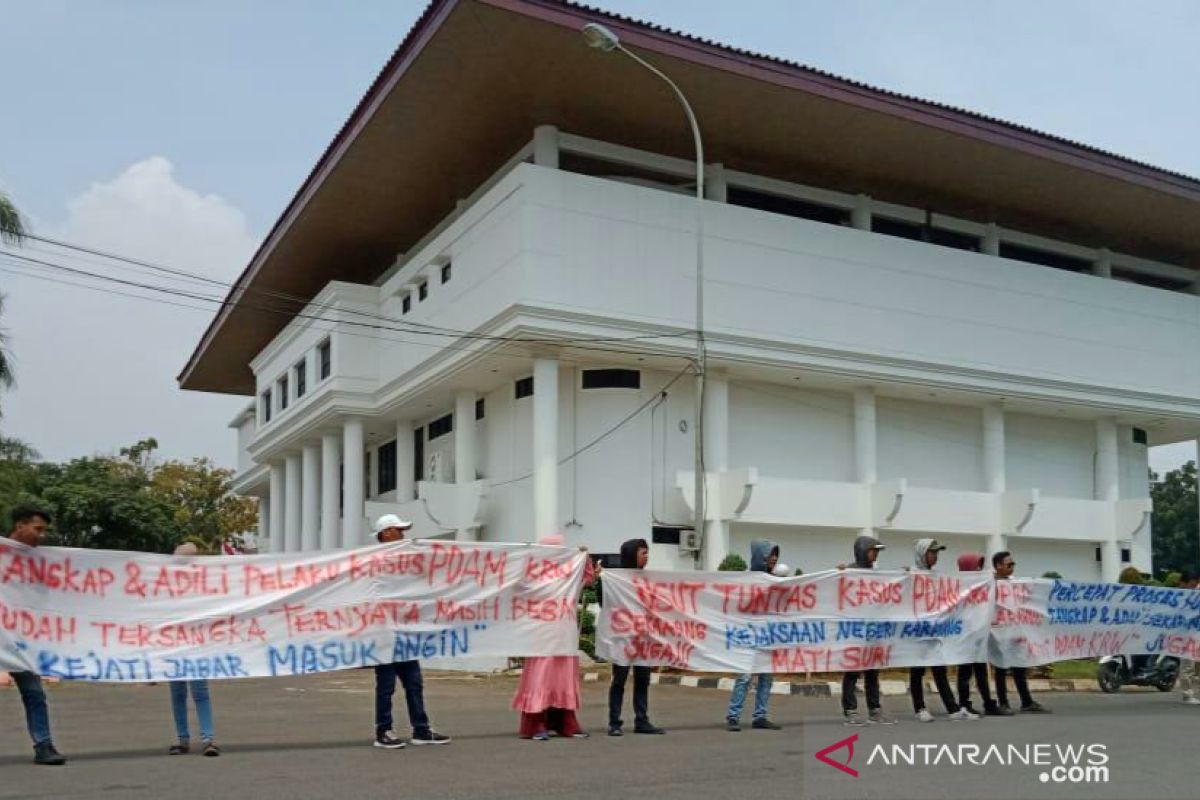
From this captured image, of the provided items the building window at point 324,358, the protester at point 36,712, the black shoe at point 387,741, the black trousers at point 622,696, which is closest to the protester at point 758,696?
the black trousers at point 622,696

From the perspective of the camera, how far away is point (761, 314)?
26172 millimetres

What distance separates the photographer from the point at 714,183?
27031 mm

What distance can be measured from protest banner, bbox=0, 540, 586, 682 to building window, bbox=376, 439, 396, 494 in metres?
25.2

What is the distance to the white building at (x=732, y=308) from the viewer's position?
24359 millimetres

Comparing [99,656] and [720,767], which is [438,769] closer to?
[720,767]

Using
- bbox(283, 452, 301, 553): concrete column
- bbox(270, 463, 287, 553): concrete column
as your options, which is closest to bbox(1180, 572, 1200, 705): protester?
bbox(283, 452, 301, 553): concrete column

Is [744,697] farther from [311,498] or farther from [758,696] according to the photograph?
[311,498]

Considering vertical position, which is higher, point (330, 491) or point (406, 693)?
point (330, 491)

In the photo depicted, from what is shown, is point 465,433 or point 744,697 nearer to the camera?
point 744,697

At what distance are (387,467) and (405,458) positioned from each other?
3592 mm

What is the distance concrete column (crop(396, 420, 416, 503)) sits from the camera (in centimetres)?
3350

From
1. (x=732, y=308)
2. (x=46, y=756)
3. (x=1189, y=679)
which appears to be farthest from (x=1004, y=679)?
(x=732, y=308)

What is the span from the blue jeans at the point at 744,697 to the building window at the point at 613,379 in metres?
14.8

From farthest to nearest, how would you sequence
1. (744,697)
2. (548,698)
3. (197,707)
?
(744,697) → (548,698) → (197,707)
